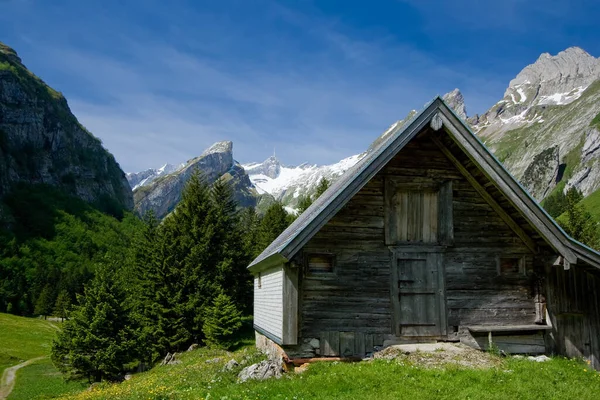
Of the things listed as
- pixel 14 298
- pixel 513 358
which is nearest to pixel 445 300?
pixel 513 358

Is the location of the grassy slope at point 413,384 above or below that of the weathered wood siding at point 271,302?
below

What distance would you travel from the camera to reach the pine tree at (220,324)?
33875mm

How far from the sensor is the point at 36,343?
62781 millimetres

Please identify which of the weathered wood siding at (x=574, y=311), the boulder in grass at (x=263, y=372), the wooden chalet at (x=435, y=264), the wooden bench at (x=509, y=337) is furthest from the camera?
the weathered wood siding at (x=574, y=311)

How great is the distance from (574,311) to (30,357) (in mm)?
56568

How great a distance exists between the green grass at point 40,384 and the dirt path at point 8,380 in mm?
386

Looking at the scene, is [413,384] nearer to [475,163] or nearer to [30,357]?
[475,163]

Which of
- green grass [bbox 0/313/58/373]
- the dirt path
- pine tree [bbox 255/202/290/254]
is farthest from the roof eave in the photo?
green grass [bbox 0/313/58/373]

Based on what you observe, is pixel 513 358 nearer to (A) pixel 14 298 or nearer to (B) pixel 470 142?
(B) pixel 470 142

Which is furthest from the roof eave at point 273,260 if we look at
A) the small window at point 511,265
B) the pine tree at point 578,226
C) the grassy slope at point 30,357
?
the pine tree at point 578,226

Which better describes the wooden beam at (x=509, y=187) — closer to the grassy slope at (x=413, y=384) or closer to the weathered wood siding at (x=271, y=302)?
the grassy slope at (x=413, y=384)

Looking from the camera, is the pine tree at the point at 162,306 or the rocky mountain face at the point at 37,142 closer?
the pine tree at the point at 162,306

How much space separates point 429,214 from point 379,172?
2415mm

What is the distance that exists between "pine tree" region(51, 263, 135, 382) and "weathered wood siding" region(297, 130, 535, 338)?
757 inches
